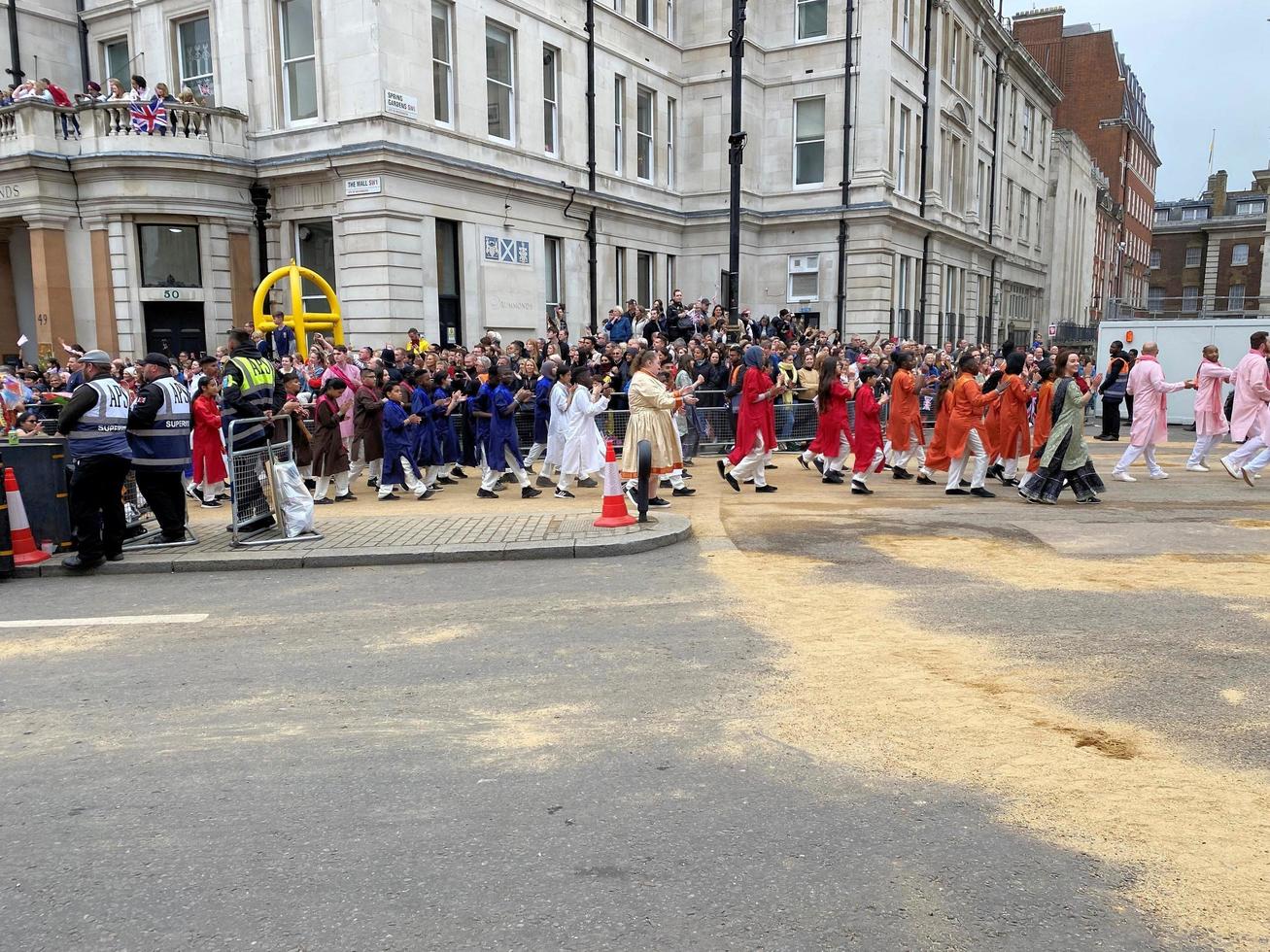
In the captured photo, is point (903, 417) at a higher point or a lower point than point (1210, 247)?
lower

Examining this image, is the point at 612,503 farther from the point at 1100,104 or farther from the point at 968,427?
the point at 1100,104

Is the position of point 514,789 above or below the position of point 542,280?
below

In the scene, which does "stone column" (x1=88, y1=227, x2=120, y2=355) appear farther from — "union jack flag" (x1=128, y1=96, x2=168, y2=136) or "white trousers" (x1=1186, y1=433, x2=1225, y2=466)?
"white trousers" (x1=1186, y1=433, x2=1225, y2=466)

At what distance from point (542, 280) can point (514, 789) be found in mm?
21350

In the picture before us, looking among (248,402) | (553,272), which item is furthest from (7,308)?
(248,402)

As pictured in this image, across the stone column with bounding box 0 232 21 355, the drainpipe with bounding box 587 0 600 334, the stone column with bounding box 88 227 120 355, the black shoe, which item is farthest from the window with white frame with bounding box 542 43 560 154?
the black shoe

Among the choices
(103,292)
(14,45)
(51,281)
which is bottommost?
(103,292)

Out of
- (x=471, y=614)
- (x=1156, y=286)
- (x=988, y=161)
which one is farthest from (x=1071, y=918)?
(x=1156, y=286)

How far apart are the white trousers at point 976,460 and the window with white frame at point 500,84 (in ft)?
50.1

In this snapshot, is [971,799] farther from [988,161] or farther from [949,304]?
[988,161]

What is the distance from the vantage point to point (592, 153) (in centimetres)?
2570

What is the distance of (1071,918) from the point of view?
3100mm

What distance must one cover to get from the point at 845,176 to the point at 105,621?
2920cm

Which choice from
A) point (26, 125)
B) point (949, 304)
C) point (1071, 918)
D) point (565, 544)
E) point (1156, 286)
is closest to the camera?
point (1071, 918)
